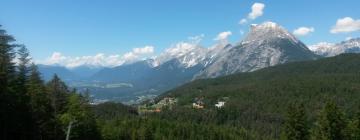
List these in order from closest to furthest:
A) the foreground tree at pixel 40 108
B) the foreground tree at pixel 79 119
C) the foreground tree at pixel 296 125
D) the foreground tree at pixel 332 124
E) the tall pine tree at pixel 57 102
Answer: the foreground tree at pixel 40 108
the foreground tree at pixel 332 124
the foreground tree at pixel 296 125
the foreground tree at pixel 79 119
the tall pine tree at pixel 57 102

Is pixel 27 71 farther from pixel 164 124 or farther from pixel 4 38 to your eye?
pixel 164 124

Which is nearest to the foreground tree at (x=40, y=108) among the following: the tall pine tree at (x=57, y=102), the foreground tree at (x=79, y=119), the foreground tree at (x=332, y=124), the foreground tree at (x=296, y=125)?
the tall pine tree at (x=57, y=102)

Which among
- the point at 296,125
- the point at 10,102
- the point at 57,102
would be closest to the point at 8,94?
the point at 10,102

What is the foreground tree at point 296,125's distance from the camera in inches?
2566

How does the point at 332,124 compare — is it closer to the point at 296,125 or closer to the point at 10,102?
the point at 296,125

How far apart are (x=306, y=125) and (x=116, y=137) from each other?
71.8 m

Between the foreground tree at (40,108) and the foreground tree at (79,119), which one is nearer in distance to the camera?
the foreground tree at (40,108)

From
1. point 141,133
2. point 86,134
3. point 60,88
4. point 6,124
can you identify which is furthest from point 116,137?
point 6,124

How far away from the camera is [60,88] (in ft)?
238

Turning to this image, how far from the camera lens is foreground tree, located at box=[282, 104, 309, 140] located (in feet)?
214

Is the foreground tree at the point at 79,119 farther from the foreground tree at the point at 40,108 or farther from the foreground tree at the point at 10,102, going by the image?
the foreground tree at the point at 10,102

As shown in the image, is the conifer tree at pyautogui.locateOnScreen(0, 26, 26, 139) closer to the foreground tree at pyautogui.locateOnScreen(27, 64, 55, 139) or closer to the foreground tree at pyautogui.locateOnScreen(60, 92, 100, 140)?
the foreground tree at pyautogui.locateOnScreen(27, 64, 55, 139)

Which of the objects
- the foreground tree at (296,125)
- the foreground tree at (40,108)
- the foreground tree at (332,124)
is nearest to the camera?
the foreground tree at (40,108)

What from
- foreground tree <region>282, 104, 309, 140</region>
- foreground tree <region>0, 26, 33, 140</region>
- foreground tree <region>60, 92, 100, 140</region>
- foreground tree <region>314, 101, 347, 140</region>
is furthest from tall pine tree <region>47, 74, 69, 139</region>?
foreground tree <region>314, 101, 347, 140</region>
